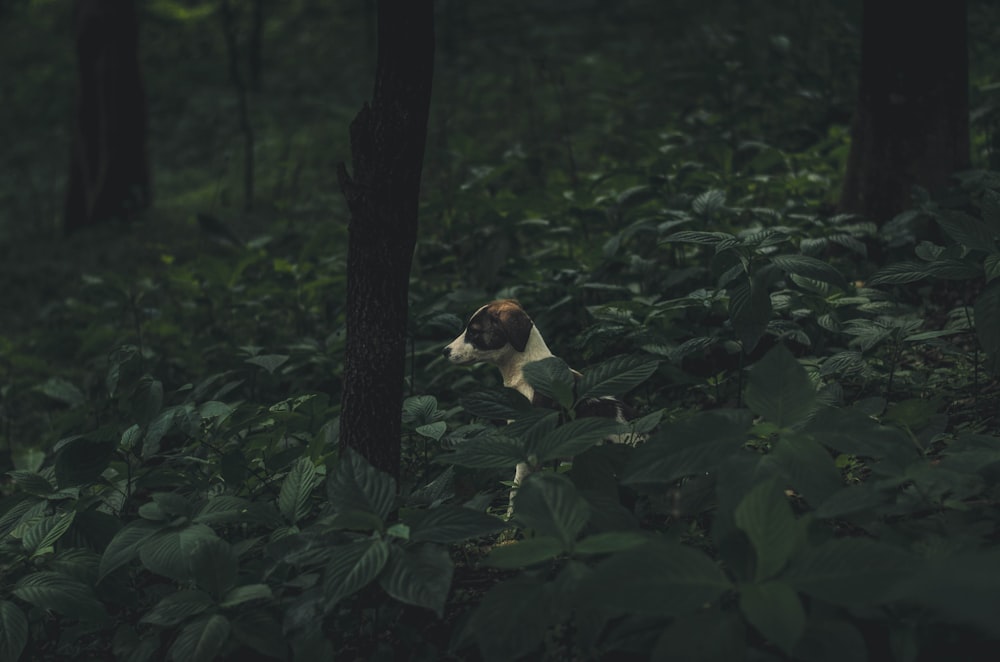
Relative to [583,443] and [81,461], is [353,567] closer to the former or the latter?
[583,443]

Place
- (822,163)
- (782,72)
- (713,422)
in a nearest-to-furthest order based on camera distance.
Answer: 1. (713,422)
2. (822,163)
3. (782,72)

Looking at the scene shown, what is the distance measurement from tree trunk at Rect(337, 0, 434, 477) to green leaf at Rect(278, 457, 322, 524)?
18 cm

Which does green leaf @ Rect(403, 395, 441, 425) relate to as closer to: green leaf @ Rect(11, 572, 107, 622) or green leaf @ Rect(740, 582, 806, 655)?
green leaf @ Rect(11, 572, 107, 622)

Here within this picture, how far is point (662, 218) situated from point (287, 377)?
2.01 metres

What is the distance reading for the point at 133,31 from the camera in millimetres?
9711

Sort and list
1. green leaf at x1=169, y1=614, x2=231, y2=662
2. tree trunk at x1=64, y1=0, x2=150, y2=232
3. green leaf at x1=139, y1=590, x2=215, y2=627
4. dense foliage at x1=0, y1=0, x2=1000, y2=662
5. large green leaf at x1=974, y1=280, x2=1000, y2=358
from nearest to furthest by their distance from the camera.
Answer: dense foliage at x1=0, y1=0, x2=1000, y2=662
green leaf at x1=169, y1=614, x2=231, y2=662
green leaf at x1=139, y1=590, x2=215, y2=627
large green leaf at x1=974, y1=280, x2=1000, y2=358
tree trunk at x1=64, y1=0, x2=150, y2=232

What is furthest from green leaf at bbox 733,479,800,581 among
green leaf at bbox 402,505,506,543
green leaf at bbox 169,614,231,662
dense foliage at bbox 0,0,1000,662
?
green leaf at bbox 169,614,231,662

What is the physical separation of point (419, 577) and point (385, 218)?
1051 mm

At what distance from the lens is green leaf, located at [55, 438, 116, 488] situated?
8.82ft

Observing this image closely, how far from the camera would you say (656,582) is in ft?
5.47

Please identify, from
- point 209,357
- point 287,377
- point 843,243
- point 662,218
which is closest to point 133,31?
point 209,357

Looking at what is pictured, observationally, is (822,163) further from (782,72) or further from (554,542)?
(554,542)

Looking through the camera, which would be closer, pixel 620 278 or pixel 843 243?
pixel 843 243

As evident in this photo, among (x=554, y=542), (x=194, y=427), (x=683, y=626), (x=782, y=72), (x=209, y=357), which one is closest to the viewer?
(x=683, y=626)
